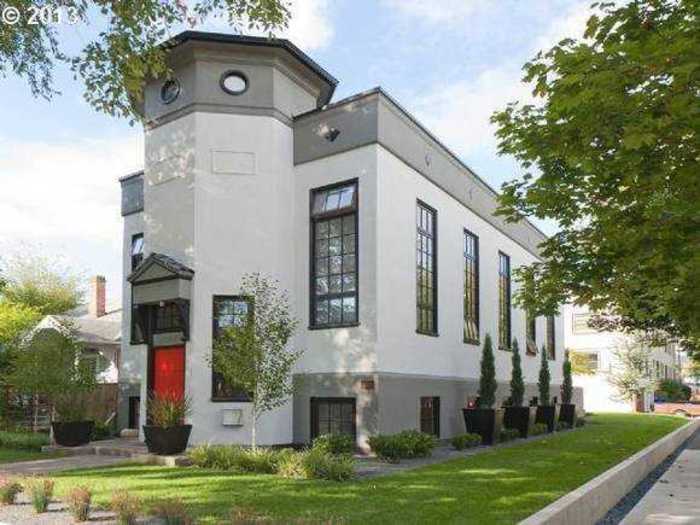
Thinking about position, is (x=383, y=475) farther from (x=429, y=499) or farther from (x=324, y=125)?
(x=324, y=125)

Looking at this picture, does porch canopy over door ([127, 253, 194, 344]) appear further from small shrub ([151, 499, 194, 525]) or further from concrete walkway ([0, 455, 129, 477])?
small shrub ([151, 499, 194, 525])

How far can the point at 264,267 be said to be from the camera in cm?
1772

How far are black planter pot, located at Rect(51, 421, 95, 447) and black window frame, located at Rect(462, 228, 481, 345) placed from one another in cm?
1109

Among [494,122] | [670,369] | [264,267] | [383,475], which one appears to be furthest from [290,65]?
[670,369]

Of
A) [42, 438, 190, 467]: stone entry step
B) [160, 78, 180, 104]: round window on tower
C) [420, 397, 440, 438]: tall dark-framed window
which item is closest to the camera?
[42, 438, 190, 467]: stone entry step

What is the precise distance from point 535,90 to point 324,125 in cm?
968

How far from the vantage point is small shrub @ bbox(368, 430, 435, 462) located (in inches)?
589

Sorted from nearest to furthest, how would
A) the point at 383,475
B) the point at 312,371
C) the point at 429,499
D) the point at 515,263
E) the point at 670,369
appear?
1. the point at 429,499
2. the point at 383,475
3. the point at 312,371
4. the point at 515,263
5. the point at 670,369

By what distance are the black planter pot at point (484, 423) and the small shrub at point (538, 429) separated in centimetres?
353

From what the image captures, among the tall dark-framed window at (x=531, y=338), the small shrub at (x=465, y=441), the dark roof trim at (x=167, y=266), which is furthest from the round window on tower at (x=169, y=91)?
the tall dark-framed window at (x=531, y=338)

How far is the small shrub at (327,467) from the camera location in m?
12.0

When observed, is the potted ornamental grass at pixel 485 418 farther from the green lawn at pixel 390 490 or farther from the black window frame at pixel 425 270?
the green lawn at pixel 390 490

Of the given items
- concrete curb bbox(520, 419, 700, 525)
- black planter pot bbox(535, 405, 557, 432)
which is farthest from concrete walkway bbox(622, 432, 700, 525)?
black planter pot bbox(535, 405, 557, 432)

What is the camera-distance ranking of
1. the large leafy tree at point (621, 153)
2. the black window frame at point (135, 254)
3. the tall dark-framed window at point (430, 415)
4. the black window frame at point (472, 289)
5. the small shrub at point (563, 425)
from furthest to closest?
the small shrub at point (563, 425), the black window frame at point (472, 289), the black window frame at point (135, 254), the tall dark-framed window at point (430, 415), the large leafy tree at point (621, 153)
